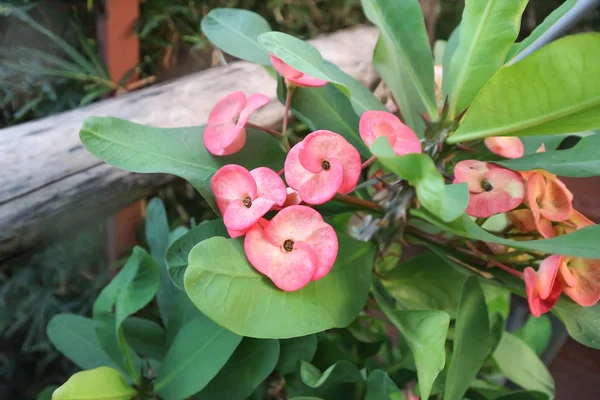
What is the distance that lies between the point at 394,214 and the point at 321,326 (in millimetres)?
158

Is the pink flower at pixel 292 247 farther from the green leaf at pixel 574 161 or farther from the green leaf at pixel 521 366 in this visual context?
the green leaf at pixel 521 366

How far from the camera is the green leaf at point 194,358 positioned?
0.46 meters

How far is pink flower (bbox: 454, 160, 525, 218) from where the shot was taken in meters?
→ 0.38

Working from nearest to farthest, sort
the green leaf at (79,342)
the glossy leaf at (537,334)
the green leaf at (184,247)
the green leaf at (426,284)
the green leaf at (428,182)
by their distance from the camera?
the green leaf at (428,182) → the green leaf at (184,247) → the green leaf at (426,284) → the green leaf at (79,342) → the glossy leaf at (537,334)

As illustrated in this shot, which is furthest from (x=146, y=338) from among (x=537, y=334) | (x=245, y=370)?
(x=537, y=334)

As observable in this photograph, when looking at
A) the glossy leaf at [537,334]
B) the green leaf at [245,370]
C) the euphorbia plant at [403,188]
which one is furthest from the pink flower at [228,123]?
the glossy leaf at [537,334]

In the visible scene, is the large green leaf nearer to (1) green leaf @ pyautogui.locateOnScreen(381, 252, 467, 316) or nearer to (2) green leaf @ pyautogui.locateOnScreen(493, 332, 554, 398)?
(1) green leaf @ pyautogui.locateOnScreen(381, 252, 467, 316)

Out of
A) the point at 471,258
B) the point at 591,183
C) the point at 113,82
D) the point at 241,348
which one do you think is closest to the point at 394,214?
the point at 471,258

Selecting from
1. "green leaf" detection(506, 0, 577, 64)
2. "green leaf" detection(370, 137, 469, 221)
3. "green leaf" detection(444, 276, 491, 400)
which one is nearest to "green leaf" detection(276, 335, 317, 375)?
"green leaf" detection(444, 276, 491, 400)

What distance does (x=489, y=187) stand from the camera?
396 mm

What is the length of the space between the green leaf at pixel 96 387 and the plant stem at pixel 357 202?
11.7 inches

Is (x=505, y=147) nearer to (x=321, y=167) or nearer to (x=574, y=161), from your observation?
(x=574, y=161)

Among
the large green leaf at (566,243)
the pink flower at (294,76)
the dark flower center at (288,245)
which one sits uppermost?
the pink flower at (294,76)

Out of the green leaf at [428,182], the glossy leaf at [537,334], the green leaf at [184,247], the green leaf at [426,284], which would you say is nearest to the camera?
the green leaf at [428,182]
